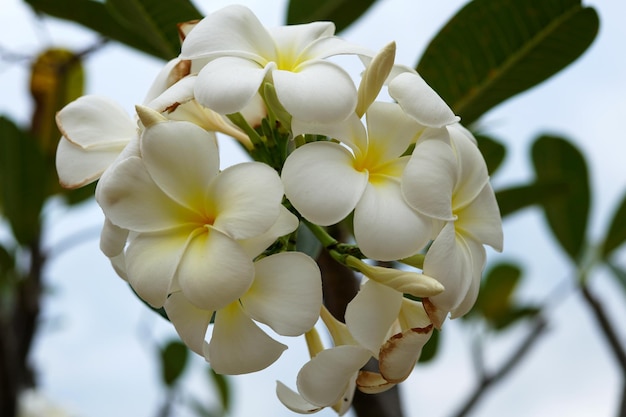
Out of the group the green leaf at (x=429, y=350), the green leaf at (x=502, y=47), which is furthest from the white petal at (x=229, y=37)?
the green leaf at (x=429, y=350)

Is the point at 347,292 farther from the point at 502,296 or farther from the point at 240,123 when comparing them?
the point at 502,296

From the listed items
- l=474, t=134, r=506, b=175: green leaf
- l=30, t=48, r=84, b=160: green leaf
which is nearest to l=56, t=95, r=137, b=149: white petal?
l=474, t=134, r=506, b=175: green leaf

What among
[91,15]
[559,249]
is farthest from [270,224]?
[559,249]

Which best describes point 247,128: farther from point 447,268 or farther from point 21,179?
point 21,179

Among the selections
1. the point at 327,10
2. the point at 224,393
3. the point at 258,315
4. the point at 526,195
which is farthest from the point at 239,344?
the point at 224,393

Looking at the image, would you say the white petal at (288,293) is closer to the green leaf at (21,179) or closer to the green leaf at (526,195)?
the green leaf at (526,195)
